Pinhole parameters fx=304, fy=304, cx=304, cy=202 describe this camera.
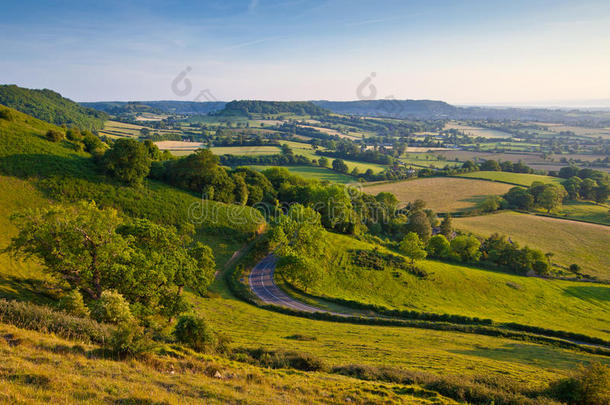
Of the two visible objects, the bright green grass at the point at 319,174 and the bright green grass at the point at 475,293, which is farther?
the bright green grass at the point at 319,174

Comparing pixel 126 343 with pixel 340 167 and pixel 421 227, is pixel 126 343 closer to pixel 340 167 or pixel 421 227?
pixel 421 227

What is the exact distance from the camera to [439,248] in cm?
7756

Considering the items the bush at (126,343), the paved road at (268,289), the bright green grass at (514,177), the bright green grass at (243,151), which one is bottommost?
the paved road at (268,289)

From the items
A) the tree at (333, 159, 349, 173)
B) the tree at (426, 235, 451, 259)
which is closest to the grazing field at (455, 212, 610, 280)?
the tree at (426, 235, 451, 259)

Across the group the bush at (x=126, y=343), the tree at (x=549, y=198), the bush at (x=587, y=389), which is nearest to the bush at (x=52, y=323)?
the bush at (x=126, y=343)

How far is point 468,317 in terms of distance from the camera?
152ft

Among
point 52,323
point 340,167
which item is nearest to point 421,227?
point 52,323

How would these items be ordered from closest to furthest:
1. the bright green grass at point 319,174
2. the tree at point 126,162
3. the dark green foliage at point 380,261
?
the dark green foliage at point 380,261
the tree at point 126,162
the bright green grass at point 319,174

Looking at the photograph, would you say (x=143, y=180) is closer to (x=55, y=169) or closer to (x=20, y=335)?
(x=55, y=169)

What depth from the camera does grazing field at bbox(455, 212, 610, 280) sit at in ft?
262

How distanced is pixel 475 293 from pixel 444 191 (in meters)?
90.1

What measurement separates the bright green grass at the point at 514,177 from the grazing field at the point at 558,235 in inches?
1675

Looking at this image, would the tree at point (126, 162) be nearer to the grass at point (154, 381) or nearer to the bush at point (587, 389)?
the grass at point (154, 381)

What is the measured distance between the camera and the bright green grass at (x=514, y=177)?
14655cm
